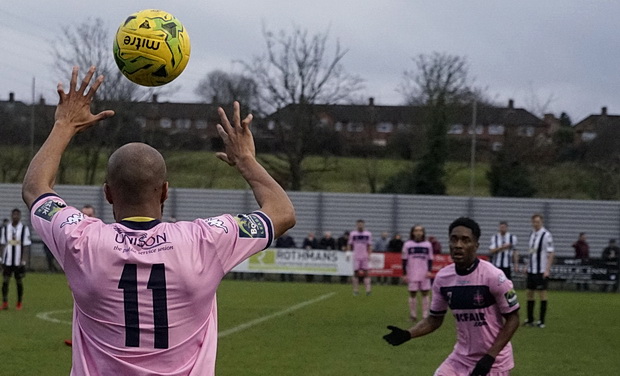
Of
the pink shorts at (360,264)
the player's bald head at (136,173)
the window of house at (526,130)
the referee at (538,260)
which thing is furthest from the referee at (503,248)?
the window of house at (526,130)

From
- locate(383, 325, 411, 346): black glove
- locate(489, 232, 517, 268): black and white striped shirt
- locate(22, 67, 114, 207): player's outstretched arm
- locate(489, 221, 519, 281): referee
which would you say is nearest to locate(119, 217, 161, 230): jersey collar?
locate(22, 67, 114, 207): player's outstretched arm

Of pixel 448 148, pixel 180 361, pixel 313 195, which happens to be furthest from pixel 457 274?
pixel 448 148

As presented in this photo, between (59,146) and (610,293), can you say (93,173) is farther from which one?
(59,146)

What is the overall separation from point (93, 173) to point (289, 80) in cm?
1072

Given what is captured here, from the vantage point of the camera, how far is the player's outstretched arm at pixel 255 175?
11.3 ft

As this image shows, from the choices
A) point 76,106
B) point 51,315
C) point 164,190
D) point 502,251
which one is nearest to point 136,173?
point 164,190

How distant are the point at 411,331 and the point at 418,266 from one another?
1314 centimetres

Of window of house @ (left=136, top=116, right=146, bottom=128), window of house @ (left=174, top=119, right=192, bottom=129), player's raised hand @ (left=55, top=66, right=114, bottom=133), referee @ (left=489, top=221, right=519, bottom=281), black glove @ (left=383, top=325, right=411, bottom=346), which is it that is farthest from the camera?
window of house @ (left=174, top=119, right=192, bottom=129)

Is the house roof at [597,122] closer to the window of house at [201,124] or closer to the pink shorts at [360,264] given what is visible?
the window of house at [201,124]

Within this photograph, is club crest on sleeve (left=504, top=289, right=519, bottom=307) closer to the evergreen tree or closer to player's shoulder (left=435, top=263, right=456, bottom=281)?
player's shoulder (left=435, top=263, right=456, bottom=281)

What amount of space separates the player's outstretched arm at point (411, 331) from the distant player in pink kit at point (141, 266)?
9.85ft

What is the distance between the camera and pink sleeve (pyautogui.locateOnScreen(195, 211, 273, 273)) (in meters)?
3.33

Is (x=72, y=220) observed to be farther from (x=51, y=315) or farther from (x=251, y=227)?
(x=51, y=315)

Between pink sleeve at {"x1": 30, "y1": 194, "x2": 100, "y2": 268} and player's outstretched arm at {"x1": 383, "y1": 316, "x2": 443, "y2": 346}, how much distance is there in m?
3.23
